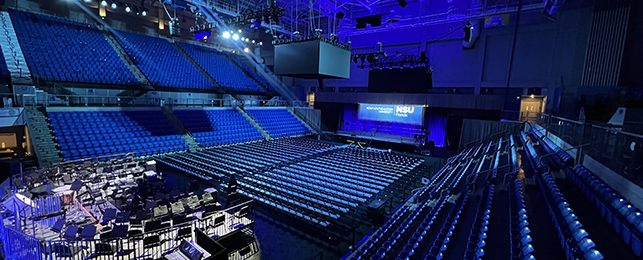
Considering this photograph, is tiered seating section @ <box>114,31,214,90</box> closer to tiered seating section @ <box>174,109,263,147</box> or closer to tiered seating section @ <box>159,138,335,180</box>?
tiered seating section @ <box>174,109,263,147</box>

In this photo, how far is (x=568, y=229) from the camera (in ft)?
10.9

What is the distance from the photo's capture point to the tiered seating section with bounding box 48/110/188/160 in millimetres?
10844

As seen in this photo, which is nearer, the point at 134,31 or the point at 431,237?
the point at 431,237

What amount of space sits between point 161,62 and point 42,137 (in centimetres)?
1017

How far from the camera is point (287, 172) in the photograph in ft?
32.7

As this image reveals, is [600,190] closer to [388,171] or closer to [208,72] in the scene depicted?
[388,171]

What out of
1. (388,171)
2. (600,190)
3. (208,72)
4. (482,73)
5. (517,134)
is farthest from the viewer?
(208,72)

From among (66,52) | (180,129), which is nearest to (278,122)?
(180,129)

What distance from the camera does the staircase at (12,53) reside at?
39.4 feet

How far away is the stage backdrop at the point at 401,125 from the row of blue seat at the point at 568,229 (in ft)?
42.7

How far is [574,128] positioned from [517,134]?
838cm

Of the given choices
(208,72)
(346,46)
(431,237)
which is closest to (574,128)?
(431,237)

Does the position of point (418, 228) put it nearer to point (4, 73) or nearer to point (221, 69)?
point (4, 73)

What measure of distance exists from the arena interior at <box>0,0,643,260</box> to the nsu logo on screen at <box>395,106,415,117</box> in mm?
97
